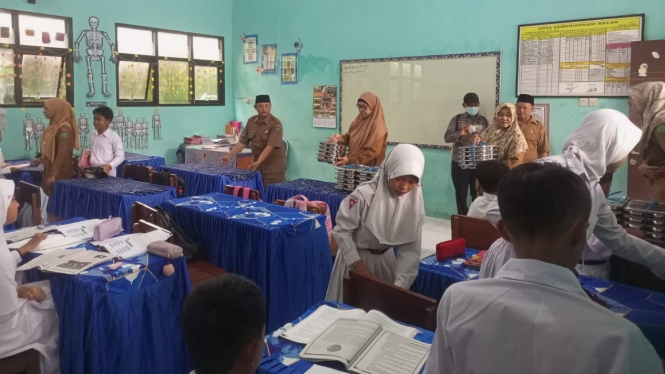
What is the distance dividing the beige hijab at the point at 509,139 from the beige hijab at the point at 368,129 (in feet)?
3.42

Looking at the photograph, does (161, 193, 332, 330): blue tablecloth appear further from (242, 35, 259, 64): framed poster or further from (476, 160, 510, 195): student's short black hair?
(242, 35, 259, 64): framed poster

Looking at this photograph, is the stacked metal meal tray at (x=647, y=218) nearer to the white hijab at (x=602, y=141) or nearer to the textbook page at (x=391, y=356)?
the white hijab at (x=602, y=141)

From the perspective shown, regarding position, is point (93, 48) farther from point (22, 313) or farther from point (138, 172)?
point (22, 313)

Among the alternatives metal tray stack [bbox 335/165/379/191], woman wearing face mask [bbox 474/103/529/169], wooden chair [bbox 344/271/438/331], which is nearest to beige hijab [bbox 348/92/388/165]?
metal tray stack [bbox 335/165/379/191]

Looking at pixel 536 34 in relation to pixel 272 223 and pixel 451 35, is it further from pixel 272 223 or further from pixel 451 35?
pixel 272 223

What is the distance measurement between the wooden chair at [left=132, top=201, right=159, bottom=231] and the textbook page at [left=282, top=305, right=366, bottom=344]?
1.62 meters

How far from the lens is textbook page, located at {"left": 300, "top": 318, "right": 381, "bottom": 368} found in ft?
4.98

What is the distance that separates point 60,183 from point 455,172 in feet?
13.7

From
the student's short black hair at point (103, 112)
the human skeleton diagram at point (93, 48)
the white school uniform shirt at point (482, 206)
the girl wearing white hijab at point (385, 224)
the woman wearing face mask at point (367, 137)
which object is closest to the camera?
the girl wearing white hijab at point (385, 224)

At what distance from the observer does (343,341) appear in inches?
63.0

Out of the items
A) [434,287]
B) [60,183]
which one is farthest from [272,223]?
[60,183]

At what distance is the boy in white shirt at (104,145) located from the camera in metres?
5.19

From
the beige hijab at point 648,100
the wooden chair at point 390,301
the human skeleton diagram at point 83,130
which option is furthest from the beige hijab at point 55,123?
the beige hijab at point 648,100

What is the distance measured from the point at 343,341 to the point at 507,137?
12.0ft
